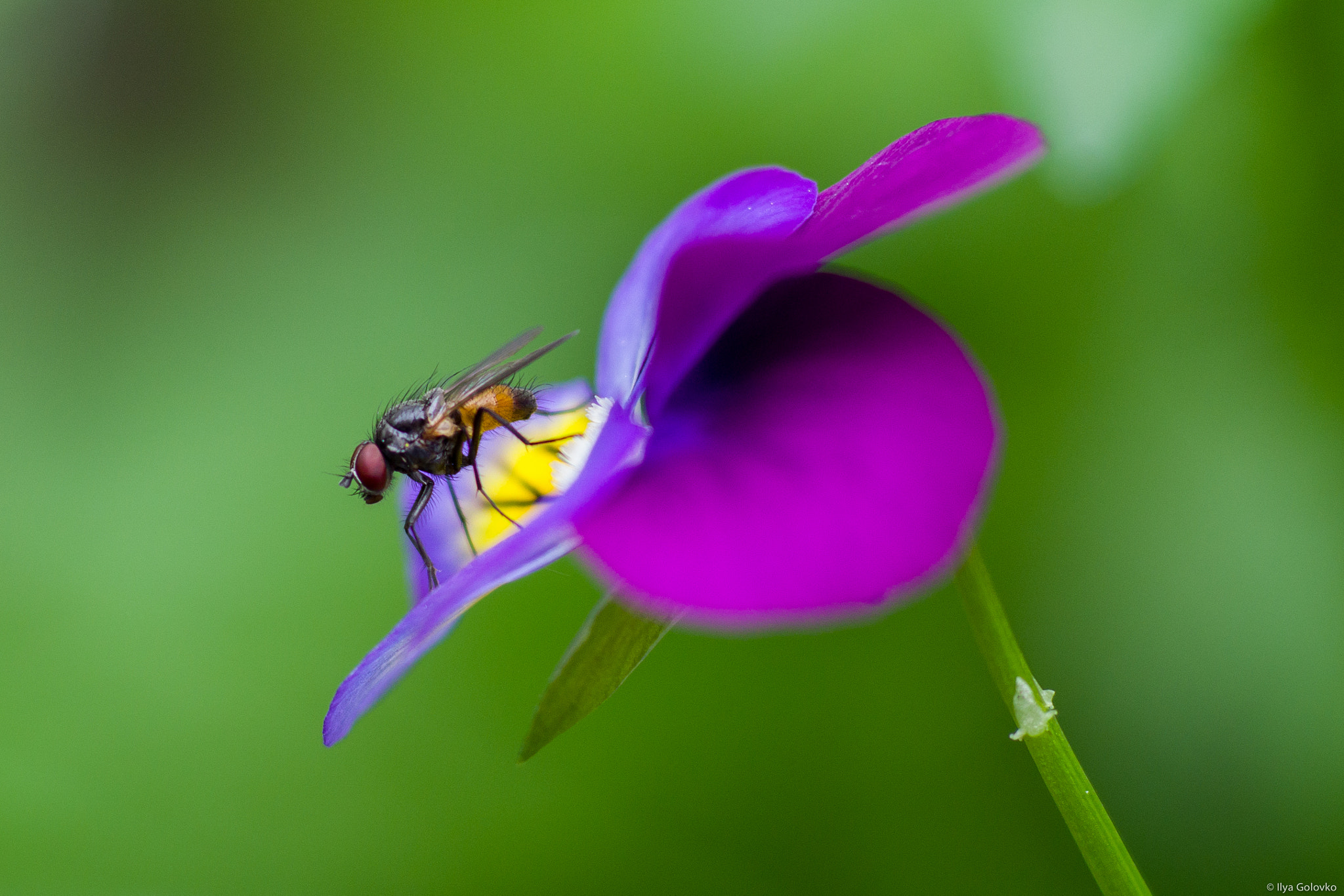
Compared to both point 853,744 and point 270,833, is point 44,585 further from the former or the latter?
point 853,744

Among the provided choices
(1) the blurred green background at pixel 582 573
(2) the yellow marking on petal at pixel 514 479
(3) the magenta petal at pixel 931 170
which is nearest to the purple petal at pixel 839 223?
(3) the magenta petal at pixel 931 170

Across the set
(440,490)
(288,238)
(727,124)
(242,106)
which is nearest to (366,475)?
(440,490)

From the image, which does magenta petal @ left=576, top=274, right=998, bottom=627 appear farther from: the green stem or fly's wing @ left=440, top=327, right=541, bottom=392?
fly's wing @ left=440, top=327, right=541, bottom=392

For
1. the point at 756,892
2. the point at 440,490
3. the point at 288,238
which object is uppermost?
the point at 288,238

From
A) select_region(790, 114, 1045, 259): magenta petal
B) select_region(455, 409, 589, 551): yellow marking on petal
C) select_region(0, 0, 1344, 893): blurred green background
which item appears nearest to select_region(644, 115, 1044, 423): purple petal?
select_region(790, 114, 1045, 259): magenta petal

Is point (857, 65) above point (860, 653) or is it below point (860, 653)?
above

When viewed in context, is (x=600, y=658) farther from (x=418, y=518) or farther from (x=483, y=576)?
(x=418, y=518)

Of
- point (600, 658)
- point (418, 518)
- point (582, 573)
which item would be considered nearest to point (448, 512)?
point (418, 518)
